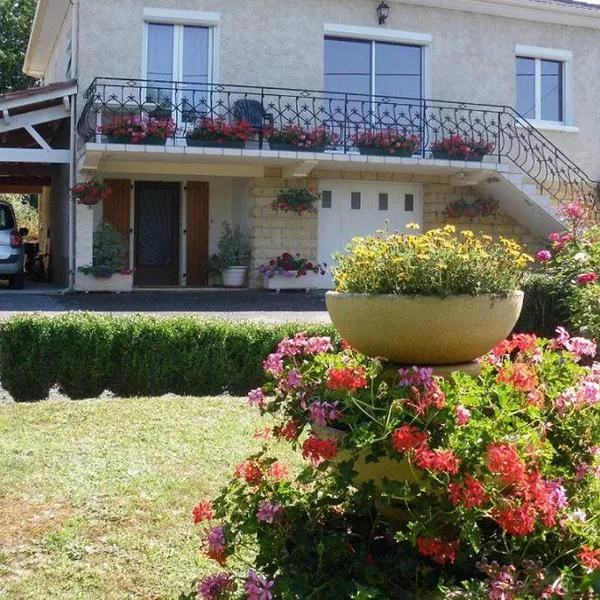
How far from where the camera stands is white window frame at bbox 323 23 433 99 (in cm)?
1588

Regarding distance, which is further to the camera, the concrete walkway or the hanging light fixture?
the hanging light fixture

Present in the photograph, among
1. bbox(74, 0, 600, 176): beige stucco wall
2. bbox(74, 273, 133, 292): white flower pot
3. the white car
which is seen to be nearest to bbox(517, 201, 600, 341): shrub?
bbox(74, 273, 133, 292): white flower pot

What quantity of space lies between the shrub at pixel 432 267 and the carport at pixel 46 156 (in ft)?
39.9

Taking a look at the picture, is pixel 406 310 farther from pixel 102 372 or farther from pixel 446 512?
pixel 102 372

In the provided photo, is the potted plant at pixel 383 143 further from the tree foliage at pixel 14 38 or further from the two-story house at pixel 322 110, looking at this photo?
the tree foliage at pixel 14 38

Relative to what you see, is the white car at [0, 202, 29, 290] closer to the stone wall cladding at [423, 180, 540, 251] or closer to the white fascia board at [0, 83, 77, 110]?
the white fascia board at [0, 83, 77, 110]

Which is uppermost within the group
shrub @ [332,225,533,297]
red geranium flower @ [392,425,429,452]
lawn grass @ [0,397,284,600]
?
shrub @ [332,225,533,297]

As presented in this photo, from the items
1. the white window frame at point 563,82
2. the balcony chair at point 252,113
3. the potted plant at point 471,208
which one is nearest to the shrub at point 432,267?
the balcony chair at point 252,113

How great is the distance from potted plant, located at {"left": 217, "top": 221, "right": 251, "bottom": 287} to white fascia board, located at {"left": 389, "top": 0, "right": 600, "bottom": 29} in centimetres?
558

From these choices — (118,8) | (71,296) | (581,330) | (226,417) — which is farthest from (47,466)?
(118,8)

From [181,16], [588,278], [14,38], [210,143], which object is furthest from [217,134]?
[14,38]

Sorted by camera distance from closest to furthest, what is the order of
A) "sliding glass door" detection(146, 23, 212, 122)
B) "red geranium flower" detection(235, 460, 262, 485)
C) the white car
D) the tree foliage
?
"red geranium flower" detection(235, 460, 262, 485)
"sliding glass door" detection(146, 23, 212, 122)
the white car
the tree foliage

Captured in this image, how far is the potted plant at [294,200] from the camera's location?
50.4ft

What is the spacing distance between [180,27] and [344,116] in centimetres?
341
